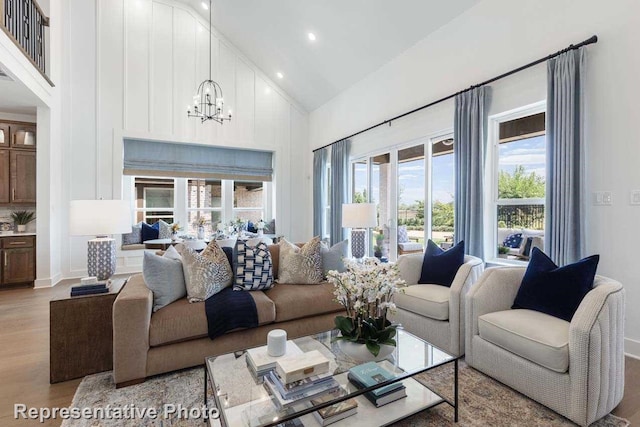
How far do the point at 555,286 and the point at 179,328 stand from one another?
2610mm

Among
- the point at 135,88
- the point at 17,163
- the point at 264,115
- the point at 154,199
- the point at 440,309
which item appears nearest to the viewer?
the point at 440,309

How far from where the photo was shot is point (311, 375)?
1.55 metres

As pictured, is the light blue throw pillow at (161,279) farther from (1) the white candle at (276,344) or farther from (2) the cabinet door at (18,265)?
(2) the cabinet door at (18,265)

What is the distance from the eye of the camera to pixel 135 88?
557cm

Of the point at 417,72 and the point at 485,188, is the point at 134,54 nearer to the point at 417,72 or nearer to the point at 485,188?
the point at 417,72

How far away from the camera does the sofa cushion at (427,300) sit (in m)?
2.57

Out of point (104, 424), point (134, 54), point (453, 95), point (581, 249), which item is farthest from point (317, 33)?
point (104, 424)

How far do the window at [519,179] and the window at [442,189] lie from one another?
0.60 metres

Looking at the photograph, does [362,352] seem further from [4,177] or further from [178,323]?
[4,177]

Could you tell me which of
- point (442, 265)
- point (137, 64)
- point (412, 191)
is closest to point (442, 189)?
point (412, 191)

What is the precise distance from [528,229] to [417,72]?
244cm

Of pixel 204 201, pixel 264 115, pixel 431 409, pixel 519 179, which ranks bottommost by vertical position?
pixel 431 409

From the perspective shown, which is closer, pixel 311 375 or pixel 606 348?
pixel 311 375

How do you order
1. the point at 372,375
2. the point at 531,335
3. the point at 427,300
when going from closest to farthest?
the point at 372,375 → the point at 531,335 → the point at 427,300
